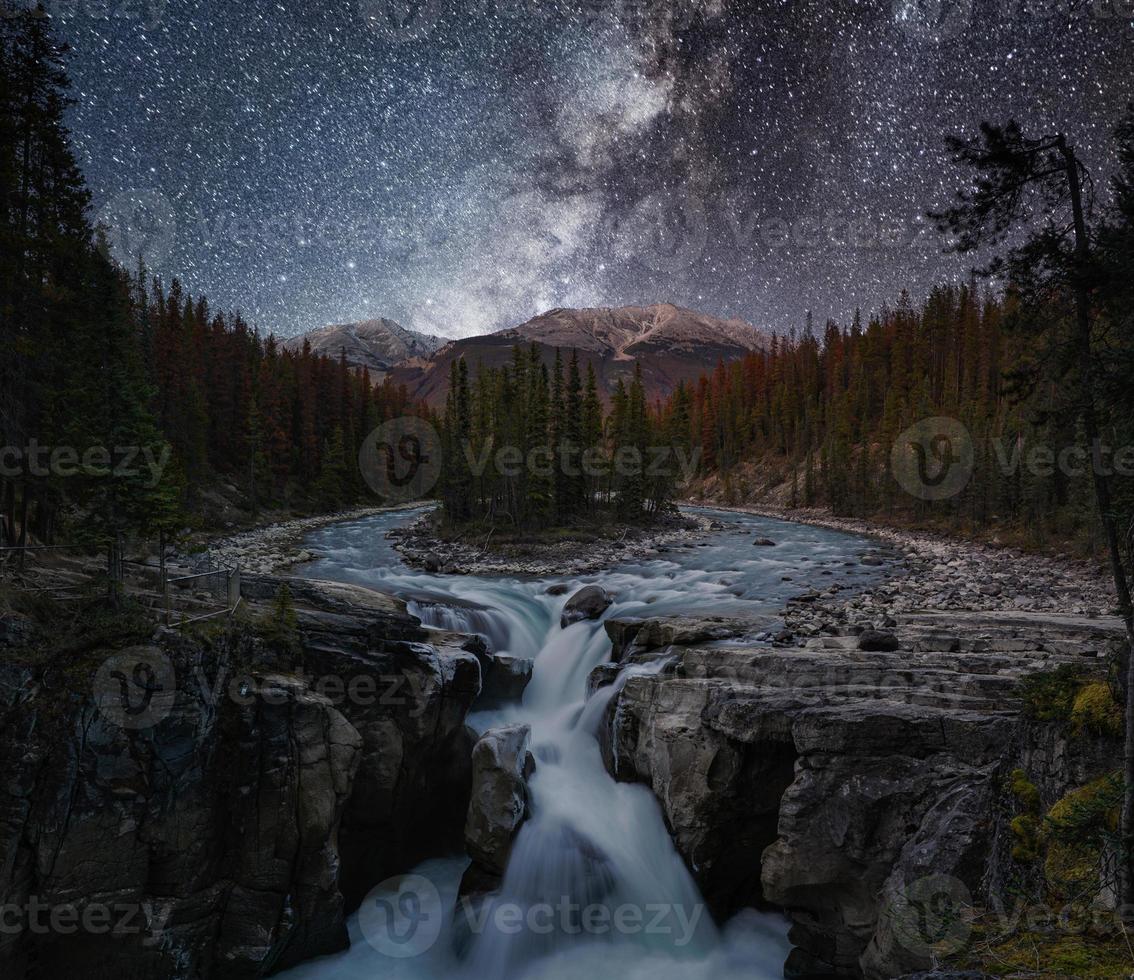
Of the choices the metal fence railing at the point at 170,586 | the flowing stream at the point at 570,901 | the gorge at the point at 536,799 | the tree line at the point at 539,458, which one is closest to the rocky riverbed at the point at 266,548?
the metal fence railing at the point at 170,586

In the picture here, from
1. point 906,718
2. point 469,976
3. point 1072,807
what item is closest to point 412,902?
point 469,976

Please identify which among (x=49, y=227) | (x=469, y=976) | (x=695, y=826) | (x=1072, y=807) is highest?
(x=49, y=227)

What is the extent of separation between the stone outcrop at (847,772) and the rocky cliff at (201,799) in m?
6.27

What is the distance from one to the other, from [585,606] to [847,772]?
38.4ft

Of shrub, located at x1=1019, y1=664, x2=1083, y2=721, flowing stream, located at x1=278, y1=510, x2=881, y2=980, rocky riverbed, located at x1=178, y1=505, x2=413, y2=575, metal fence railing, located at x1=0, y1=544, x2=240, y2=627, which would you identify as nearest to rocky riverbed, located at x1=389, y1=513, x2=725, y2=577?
rocky riverbed, located at x1=178, y1=505, x2=413, y2=575

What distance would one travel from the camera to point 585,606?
66.3ft

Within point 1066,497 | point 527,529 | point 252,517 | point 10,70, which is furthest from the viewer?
point 252,517

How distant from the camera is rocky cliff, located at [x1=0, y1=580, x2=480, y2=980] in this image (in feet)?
28.1

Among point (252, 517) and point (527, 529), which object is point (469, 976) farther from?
point (252, 517)

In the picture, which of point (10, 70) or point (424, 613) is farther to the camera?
Answer: point (424, 613)

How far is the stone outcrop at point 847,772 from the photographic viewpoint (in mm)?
7766

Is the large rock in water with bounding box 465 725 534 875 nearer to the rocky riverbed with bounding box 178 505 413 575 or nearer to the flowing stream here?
the flowing stream

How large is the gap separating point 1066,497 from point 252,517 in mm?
60897

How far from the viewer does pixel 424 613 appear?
62.4ft
